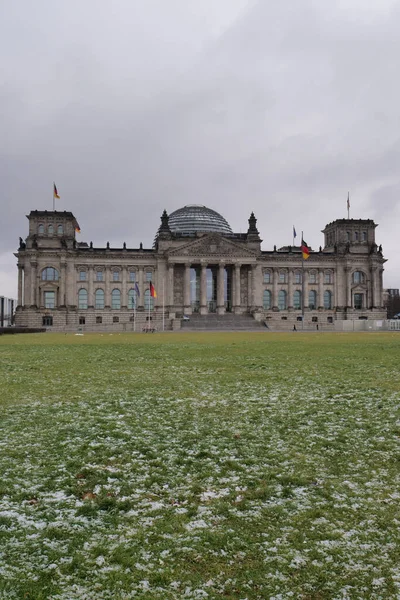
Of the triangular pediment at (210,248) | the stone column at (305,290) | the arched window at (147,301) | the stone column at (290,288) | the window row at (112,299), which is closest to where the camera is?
the triangular pediment at (210,248)

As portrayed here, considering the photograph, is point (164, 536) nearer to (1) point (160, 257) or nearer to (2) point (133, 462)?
(2) point (133, 462)

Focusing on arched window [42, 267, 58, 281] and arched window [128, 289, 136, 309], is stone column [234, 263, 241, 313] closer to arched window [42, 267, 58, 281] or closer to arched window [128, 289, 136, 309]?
arched window [128, 289, 136, 309]

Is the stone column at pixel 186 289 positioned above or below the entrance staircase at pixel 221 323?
above

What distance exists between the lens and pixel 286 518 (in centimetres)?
546

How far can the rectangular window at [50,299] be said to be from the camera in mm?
102375

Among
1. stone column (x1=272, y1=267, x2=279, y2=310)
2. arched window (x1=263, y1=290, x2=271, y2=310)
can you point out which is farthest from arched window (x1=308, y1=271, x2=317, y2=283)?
arched window (x1=263, y1=290, x2=271, y2=310)

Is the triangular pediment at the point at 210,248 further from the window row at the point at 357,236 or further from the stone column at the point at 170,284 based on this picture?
the window row at the point at 357,236

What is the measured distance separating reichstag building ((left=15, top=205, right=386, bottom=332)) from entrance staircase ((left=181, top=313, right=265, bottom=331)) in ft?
3.40

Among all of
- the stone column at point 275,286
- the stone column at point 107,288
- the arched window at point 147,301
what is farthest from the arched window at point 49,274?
the stone column at point 275,286

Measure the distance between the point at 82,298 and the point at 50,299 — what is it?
6611mm

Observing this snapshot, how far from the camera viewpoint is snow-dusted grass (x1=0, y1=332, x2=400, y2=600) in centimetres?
436

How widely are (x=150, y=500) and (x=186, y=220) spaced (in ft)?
372

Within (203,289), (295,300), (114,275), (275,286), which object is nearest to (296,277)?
(295,300)

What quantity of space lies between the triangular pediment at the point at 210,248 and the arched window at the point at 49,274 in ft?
79.7
